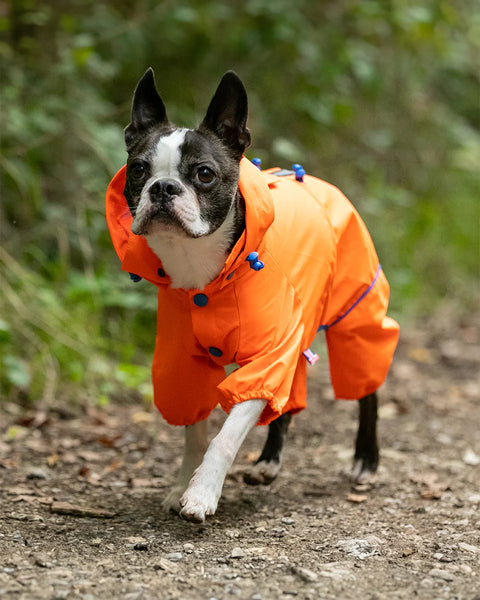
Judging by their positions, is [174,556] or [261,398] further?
[261,398]

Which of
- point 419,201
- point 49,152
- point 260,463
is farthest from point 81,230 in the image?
point 419,201

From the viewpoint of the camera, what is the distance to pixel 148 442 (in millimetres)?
4898

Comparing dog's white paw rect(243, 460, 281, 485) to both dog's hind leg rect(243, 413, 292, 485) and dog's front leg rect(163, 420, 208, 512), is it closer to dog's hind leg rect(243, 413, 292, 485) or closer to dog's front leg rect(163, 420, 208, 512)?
dog's hind leg rect(243, 413, 292, 485)

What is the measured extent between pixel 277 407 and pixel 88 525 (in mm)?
929

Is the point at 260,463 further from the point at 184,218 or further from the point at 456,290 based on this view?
the point at 456,290

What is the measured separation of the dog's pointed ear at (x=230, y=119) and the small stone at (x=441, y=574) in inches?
69.9

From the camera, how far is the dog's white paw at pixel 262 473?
13.1ft

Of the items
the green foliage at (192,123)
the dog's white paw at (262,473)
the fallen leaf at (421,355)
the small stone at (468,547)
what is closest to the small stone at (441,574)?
the small stone at (468,547)

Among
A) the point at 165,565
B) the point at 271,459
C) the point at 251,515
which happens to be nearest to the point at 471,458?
the point at 271,459

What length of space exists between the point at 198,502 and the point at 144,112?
5.38 ft

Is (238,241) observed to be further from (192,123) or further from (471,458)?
(192,123)

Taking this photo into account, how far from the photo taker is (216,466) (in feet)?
10.5

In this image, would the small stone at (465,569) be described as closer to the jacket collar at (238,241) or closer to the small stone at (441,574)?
the small stone at (441,574)

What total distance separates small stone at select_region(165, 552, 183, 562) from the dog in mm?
145
